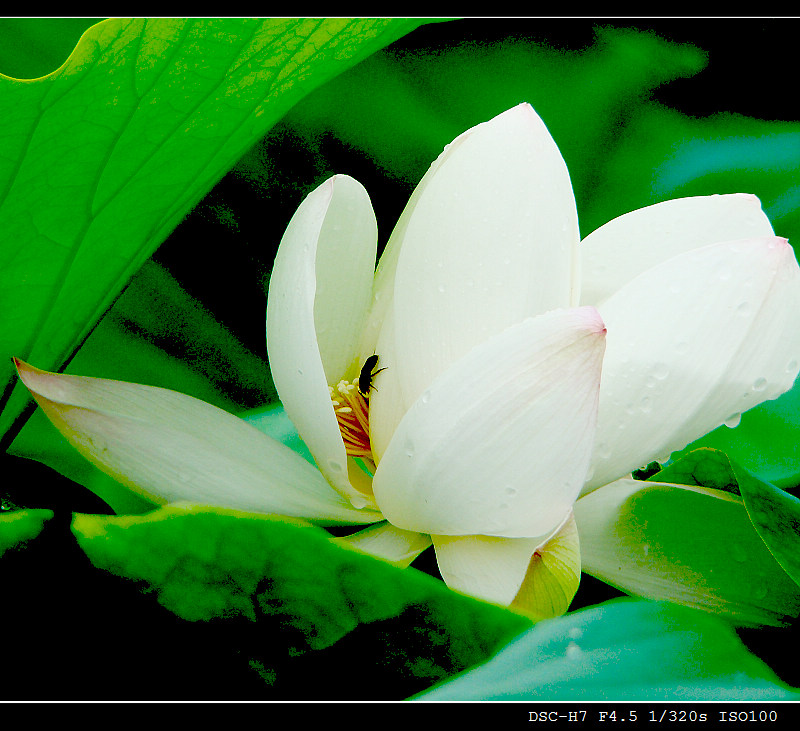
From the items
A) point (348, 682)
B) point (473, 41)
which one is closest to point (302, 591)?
point (348, 682)

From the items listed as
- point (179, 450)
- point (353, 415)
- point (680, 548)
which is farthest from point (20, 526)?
point (680, 548)

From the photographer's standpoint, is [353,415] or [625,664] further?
[353,415]

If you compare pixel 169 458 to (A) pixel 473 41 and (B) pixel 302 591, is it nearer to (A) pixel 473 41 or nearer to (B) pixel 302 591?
(B) pixel 302 591

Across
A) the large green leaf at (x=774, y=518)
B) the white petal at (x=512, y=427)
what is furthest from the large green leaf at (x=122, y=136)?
the large green leaf at (x=774, y=518)

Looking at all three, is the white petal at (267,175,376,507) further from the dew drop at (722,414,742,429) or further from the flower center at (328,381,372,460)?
the dew drop at (722,414,742,429)

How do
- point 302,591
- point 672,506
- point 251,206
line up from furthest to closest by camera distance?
point 251,206 → point 672,506 → point 302,591

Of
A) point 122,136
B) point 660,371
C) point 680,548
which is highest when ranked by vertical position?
point 122,136

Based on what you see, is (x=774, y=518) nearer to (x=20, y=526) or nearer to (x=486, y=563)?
(x=486, y=563)
